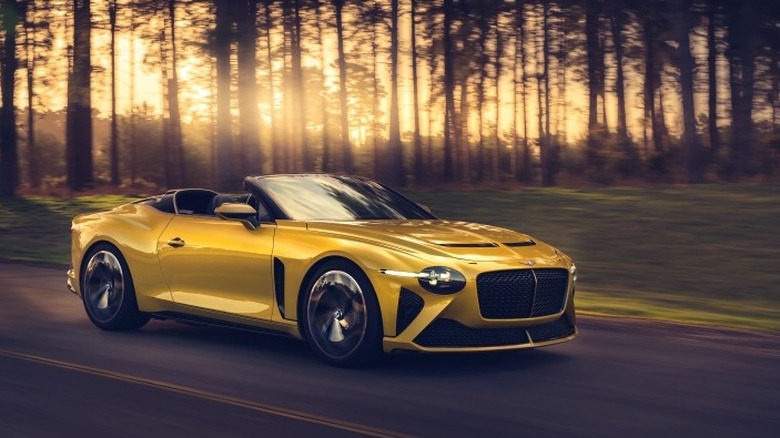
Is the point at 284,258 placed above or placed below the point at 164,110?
below

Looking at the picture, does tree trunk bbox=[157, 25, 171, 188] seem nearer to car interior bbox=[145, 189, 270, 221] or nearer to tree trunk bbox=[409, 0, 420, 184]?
tree trunk bbox=[409, 0, 420, 184]

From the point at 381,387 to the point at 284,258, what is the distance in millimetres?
1539

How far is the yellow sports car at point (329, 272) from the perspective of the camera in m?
8.41

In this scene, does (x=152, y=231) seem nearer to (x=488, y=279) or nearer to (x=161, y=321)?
(x=161, y=321)

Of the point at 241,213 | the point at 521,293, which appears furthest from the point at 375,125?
the point at 521,293

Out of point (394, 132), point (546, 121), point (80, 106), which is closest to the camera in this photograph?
point (80, 106)

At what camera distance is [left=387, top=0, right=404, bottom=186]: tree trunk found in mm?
36375

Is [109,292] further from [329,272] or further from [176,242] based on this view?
[329,272]

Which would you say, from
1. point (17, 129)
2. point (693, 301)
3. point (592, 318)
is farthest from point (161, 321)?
point (17, 129)

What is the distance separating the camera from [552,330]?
9.07 meters

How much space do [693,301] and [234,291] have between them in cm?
659

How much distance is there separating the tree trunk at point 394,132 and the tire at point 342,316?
26787mm

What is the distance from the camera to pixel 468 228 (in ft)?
31.1

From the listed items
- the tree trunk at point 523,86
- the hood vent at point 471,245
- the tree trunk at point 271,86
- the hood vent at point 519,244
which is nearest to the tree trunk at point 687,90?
the tree trunk at point 523,86
